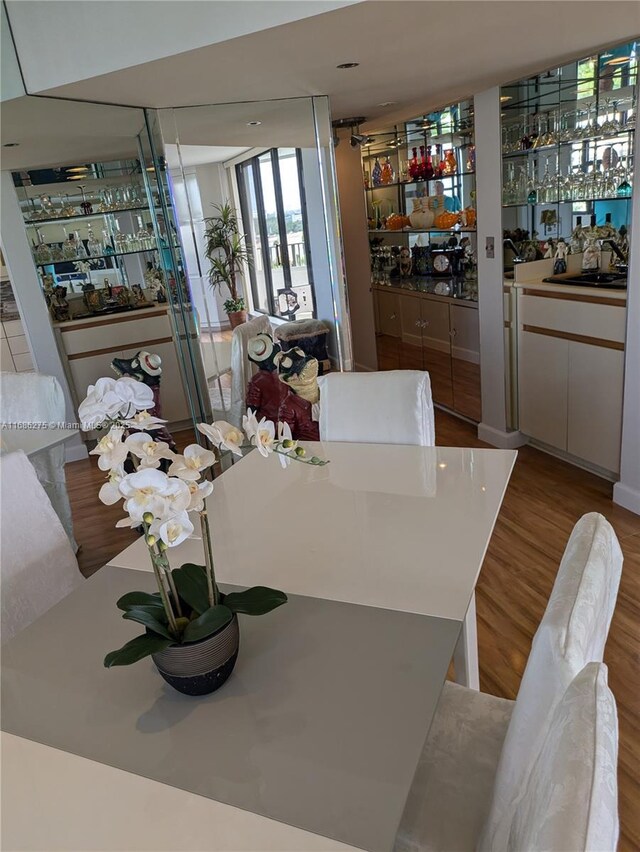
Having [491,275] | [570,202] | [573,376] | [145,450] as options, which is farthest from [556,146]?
[145,450]

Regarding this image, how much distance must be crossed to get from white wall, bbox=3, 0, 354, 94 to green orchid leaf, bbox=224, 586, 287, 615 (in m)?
1.47

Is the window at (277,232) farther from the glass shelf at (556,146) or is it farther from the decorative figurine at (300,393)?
the glass shelf at (556,146)

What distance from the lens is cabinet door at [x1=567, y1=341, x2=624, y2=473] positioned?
9.45 feet

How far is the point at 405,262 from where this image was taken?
4824mm

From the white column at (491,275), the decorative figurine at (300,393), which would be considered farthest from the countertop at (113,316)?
the white column at (491,275)

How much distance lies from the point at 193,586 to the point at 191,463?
0.26 metres

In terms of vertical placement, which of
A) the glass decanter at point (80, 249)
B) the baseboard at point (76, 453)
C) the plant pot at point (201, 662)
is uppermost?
the glass decanter at point (80, 249)

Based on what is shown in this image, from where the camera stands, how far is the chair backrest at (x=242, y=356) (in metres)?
3.17

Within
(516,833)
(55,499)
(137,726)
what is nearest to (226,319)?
(55,499)

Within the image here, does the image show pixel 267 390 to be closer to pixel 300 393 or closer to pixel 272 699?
pixel 300 393

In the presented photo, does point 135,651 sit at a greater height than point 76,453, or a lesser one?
greater

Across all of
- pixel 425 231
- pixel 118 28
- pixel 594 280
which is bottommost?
pixel 594 280

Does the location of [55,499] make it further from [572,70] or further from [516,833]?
[572,70]

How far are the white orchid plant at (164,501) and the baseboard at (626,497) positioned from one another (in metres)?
2.25
